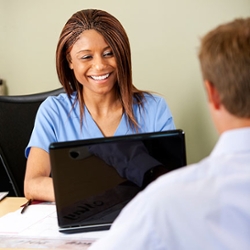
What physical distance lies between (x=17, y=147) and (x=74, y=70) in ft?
1.46

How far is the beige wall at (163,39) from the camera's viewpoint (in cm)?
205

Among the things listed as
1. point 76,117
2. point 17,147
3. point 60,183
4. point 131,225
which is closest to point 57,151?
point 60,183

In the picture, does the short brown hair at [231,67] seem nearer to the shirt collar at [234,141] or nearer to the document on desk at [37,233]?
the shirt collar at [234,141]

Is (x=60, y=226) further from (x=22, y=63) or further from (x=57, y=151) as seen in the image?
(x=22, y=63)

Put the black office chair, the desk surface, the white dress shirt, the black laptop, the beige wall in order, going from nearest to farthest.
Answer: the white dress shirt, the black laptop, the desk surface, the black office chair, the beige wall

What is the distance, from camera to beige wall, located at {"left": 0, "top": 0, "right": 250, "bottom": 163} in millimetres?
2047

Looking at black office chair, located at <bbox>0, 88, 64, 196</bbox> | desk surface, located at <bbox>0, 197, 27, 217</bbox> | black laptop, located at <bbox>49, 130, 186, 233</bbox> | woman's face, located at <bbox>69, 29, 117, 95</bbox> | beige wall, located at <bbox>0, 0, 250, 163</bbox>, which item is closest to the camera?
black laptop, located at <bbox>49, 130, 186, 233</bbox>

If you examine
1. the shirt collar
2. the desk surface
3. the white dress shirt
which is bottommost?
the desk surface

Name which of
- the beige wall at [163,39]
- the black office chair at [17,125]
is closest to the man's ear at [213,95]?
the black office chair at [17,125]

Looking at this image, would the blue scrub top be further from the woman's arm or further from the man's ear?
the man's ear

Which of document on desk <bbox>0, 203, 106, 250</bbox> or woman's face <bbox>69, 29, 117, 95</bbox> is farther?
woman's face <bbox>69, 29, 117, 95</bbox>

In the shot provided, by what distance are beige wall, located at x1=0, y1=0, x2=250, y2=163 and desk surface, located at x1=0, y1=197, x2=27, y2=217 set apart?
100 cm

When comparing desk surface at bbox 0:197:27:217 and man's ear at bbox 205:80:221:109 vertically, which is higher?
man's ear at bbox 205:80:221:109

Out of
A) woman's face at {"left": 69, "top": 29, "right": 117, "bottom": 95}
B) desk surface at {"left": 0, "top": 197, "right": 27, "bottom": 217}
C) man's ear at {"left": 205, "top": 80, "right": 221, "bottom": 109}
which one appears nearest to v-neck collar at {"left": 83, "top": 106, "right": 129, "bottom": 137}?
woman's face at {"left": 69, "top": 29, "right": 117, "bottom": 95}
